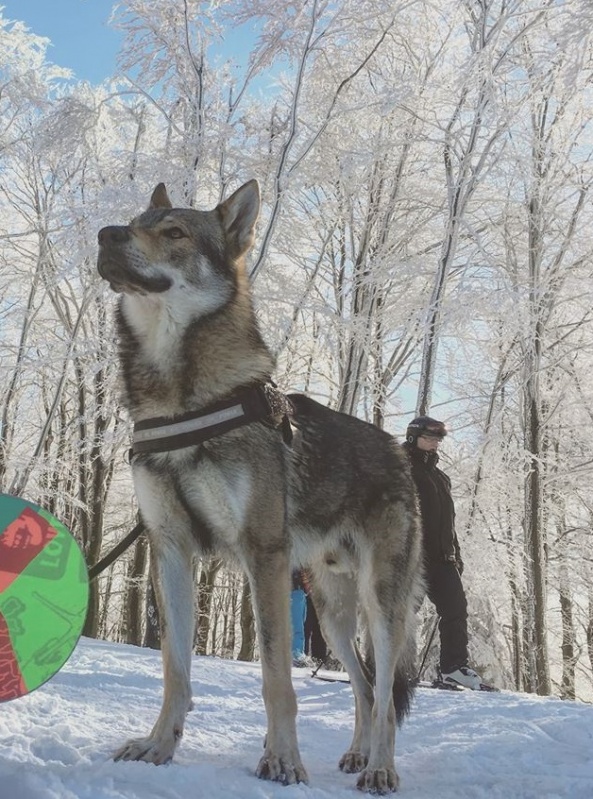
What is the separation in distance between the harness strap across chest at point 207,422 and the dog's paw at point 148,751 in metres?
1.11

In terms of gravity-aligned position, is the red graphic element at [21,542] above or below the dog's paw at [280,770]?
above

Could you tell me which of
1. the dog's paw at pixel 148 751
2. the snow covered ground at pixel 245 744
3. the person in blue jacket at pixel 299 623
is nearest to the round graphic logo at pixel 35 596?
the snow covered ground at pixel 245 744

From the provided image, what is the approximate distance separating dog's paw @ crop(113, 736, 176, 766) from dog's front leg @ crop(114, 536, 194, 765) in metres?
0.09

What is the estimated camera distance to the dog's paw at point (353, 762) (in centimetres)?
322

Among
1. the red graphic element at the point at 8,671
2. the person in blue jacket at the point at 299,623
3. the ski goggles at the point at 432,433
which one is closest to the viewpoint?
the red graphic element at the point at 8,671

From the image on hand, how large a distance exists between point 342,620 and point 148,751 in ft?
3.98

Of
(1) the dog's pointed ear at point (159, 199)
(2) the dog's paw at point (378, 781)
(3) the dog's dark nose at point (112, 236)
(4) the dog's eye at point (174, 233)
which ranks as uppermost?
(1) the dog's pointed ear at point (159, 199)

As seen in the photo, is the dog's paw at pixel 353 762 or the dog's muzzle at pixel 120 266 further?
the dog's paw at pixel 353 762

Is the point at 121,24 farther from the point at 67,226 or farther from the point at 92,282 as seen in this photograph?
the point at 92,282

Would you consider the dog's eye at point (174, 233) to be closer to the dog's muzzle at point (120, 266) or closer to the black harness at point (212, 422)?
the dog's muzzle at point (120, 266)

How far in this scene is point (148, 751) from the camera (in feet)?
9.04

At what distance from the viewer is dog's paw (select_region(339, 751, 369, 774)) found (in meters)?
3.22

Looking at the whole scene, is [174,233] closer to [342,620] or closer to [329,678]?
[342,620]

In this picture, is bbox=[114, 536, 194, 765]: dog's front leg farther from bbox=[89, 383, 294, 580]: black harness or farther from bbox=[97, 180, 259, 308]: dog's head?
bbox=[97, 180, 259, 308]: dog's head
